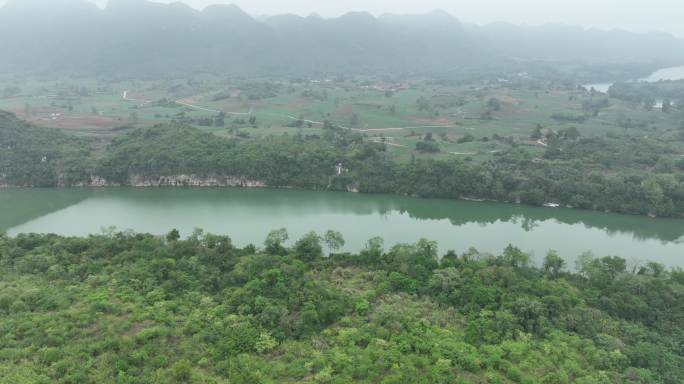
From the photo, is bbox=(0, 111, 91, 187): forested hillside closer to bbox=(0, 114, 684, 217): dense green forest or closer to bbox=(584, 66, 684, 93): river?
bbox=(0, 114, 684, 217): dense green forest

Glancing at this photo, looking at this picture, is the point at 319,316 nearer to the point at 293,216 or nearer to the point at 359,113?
the point at 293,216

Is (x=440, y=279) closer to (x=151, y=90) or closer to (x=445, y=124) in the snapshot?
(x=445, y=124)

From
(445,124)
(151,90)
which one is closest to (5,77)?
(151,90)

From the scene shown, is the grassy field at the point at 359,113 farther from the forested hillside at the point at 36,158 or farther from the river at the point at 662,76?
the river at the point at 662,76

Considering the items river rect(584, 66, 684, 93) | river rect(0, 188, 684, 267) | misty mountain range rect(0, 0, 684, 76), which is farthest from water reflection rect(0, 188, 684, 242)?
river rect(584, 66, 684, 93)

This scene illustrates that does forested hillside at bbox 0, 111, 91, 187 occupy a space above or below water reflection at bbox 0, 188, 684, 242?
above

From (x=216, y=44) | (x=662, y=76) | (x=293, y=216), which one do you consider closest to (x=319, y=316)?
(x=293, y=216)
